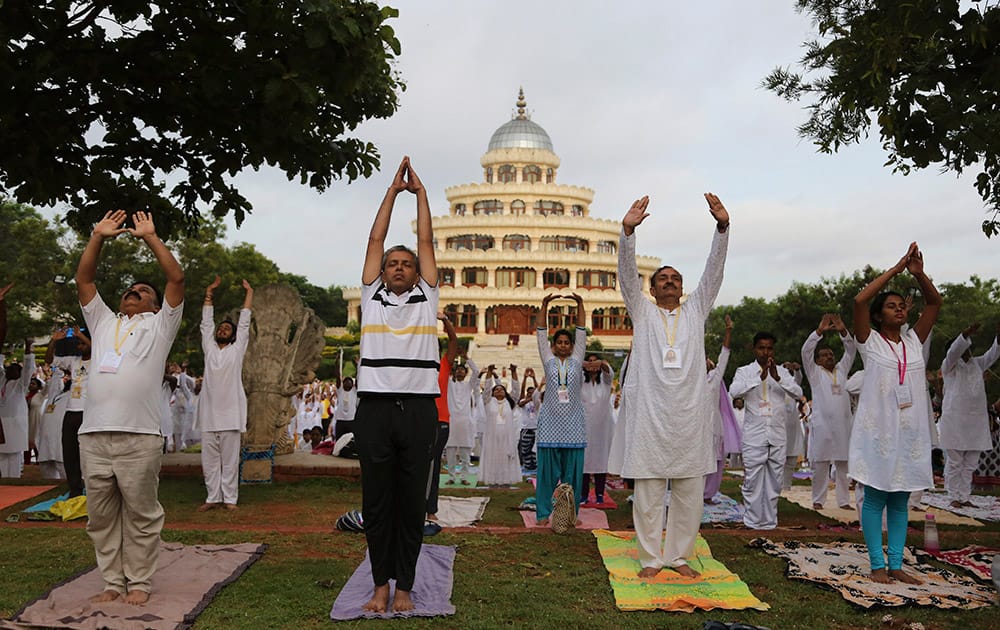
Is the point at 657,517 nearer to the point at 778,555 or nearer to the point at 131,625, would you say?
the point at 778,555

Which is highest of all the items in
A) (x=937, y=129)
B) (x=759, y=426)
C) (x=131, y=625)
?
(x=937, y=129)

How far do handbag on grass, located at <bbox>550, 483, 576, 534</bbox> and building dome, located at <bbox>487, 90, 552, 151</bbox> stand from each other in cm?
5640

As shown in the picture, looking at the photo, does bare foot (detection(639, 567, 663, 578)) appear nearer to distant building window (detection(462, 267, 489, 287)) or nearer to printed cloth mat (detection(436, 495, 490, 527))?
printed cloth mat (detection(436, 495, 490, 527))

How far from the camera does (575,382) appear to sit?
8125 millimetres

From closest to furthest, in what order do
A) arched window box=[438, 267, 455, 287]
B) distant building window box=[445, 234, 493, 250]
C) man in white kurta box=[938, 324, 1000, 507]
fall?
man in white kurta box=[938, 324, 1000, 507] → arched window box=[438, 267, 455, 287] → distant building window box=[445, 234, 493, 250]

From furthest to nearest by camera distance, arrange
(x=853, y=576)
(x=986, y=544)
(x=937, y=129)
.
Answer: (x=986, y=544)
(x=937, y=129)
(x=853, y=576)

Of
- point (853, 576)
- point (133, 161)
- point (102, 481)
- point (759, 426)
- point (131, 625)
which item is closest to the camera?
point (131, 625)

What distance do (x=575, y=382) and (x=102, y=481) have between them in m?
4.40

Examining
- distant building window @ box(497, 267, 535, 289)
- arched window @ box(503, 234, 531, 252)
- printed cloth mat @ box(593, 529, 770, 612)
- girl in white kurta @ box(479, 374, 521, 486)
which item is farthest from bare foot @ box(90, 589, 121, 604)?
arched window @ box(503, 234, 531, 252)

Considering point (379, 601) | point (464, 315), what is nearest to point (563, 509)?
point (379, 601)

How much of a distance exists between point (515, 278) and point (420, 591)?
175 ft

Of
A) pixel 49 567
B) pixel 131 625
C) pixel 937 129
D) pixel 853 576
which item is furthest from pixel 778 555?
pixel 49 567

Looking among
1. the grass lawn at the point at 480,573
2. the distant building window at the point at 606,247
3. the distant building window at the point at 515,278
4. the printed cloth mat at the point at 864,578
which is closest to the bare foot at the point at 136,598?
the grass lawn at the point at 480,573

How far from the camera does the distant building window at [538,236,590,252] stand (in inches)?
2320
